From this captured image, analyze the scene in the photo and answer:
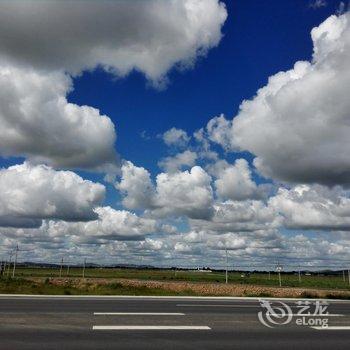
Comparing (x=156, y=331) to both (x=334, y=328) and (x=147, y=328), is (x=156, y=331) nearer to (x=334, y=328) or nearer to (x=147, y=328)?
(x=147, y=328)

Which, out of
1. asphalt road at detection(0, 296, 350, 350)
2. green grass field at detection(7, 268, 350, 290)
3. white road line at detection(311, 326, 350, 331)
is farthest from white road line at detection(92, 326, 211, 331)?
green grass field at detection(7, 268, 350, 290)

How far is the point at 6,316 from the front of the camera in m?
15.0

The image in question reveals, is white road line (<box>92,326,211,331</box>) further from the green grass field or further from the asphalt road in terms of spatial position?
the green grass field

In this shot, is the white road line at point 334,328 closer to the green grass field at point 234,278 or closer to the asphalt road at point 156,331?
the asphalt road at point 156,331

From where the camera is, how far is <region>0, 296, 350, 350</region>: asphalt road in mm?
10570

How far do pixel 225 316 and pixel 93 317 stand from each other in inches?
188

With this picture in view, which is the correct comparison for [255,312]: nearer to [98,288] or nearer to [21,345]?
[21,345]

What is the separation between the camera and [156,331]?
40.7 feet

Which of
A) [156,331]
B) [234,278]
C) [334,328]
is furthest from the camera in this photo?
[234,278]

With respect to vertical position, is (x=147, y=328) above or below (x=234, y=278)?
below

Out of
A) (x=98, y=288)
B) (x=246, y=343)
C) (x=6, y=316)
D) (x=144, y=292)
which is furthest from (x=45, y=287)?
(x=246, y=343)

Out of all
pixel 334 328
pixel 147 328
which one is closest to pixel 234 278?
pixel 334 328

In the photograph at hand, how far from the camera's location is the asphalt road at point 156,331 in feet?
34.7

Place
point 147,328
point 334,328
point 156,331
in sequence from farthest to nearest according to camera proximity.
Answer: point 334,328, point 147,328, point 156,331
